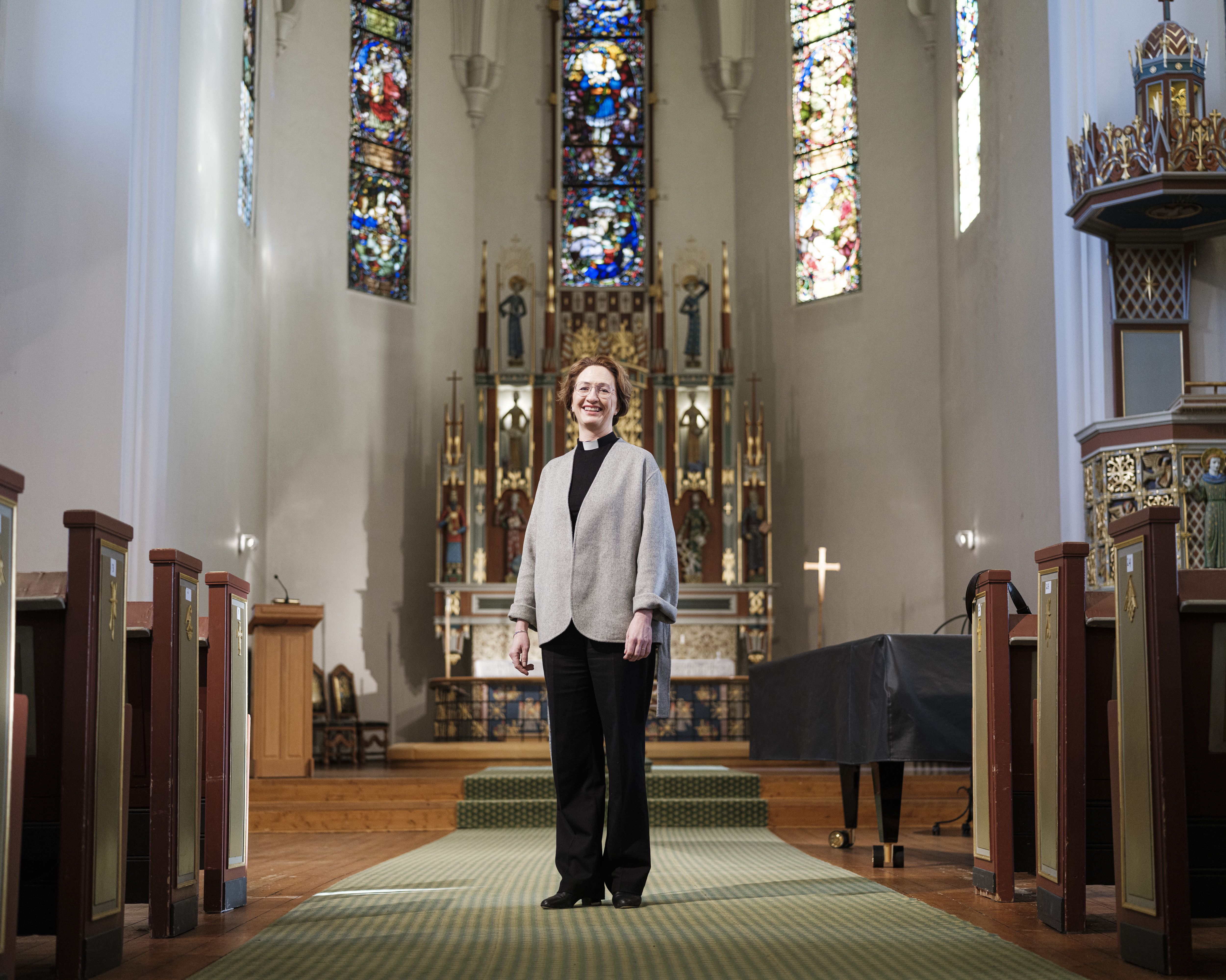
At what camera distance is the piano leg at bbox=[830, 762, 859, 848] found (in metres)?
5.41

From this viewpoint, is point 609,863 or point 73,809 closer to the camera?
point 73,809

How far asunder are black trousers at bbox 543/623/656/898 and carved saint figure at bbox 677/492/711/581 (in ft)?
28.1

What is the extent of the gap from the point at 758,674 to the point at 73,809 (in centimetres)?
390

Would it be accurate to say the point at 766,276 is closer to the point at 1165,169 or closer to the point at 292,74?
the point at 292,74

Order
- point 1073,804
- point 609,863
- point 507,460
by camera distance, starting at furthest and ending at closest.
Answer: point 507,460
point 609,863
point 1073,804

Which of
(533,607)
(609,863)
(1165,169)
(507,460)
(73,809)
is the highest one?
(1165,169)

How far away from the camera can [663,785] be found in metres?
7.76

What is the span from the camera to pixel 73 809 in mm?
2814

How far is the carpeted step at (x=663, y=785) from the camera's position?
7742 mm

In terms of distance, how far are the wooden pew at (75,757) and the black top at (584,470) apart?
4.08 ft

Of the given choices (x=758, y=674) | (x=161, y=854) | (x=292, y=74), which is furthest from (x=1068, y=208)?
(x=292, y=74)

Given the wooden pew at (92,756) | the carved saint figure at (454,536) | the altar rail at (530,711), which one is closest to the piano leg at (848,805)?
the wooden pew at (92,756)

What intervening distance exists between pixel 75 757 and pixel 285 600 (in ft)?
27.2

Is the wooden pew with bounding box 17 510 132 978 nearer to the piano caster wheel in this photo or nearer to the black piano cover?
the black piano cover
